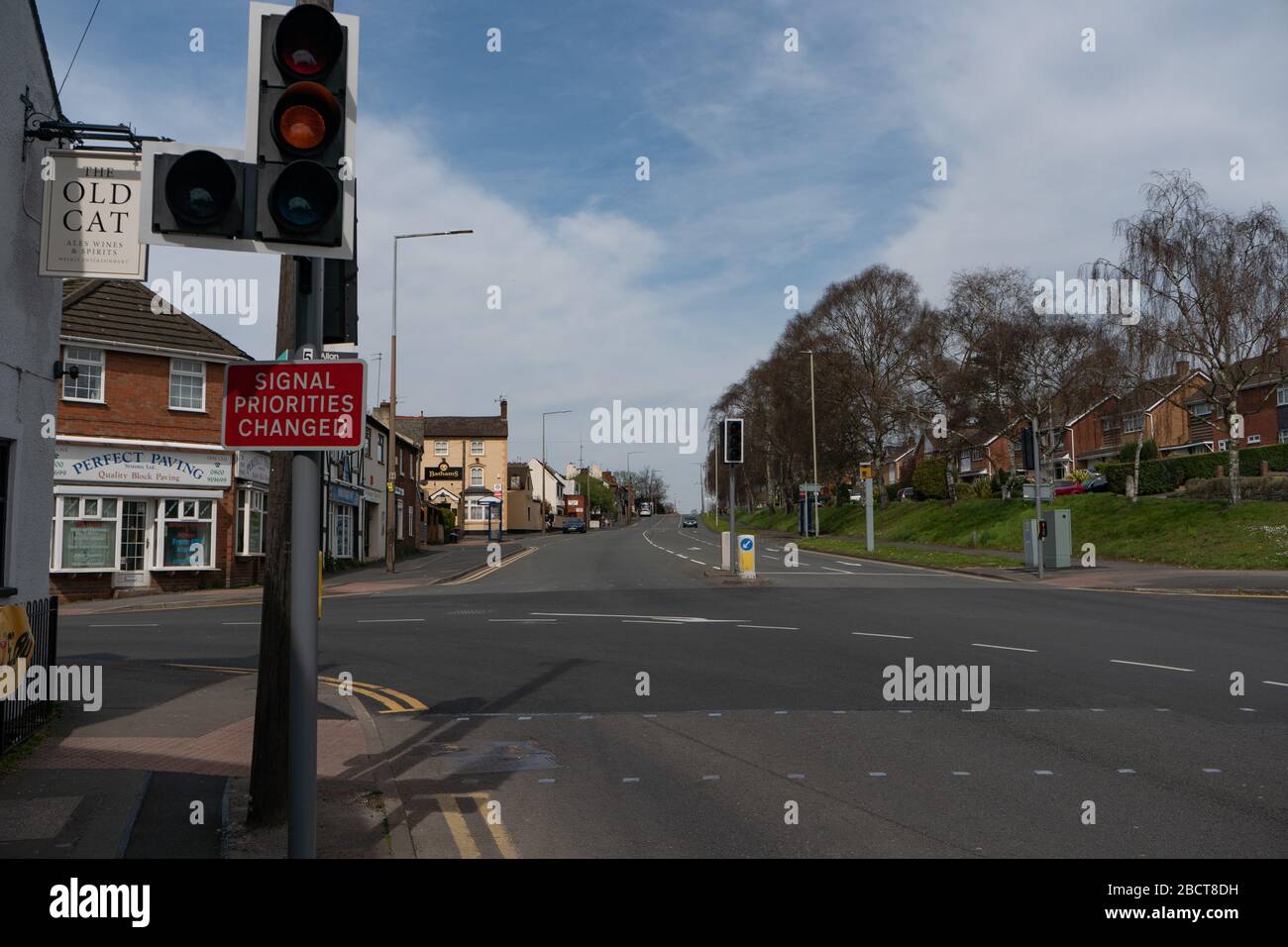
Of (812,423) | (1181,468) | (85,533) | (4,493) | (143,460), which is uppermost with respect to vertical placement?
(812,423)

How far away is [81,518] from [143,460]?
2.19m

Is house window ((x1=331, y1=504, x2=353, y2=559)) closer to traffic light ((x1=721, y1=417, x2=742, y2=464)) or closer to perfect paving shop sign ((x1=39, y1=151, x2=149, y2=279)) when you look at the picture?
traffic light ((x1=721, y1=417, x2=742, y2=464))

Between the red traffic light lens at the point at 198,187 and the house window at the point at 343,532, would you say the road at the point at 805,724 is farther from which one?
the house window at the point at 343,532

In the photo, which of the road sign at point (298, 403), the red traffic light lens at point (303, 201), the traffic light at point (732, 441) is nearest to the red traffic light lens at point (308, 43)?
the red traffic light lens at point (303, 201)

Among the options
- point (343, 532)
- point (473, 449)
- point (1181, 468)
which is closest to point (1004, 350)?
point (1181, 468)

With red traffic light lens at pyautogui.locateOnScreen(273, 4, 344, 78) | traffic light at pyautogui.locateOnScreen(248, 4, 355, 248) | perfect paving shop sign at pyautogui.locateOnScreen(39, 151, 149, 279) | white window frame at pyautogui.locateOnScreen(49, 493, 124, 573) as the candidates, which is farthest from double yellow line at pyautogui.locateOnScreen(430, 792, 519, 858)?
white window frame at pyautogui.locateOnScreen(49, 493, 124, 573)

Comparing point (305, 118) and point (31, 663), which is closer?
point (305, 118)

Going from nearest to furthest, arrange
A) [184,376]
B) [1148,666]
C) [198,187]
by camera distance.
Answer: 1. [198,187]
2. [1148,666]
3. [184,376]

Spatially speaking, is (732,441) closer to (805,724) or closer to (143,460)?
(143,460)

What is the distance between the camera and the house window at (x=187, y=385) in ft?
89.6

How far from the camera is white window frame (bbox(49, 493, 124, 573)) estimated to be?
81.8 ft

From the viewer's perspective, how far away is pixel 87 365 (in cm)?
2572

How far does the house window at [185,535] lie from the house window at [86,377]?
3.49 metres

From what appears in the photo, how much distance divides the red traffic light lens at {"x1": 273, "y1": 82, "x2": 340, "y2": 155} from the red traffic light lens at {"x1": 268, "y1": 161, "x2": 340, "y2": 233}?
0.15 metres
